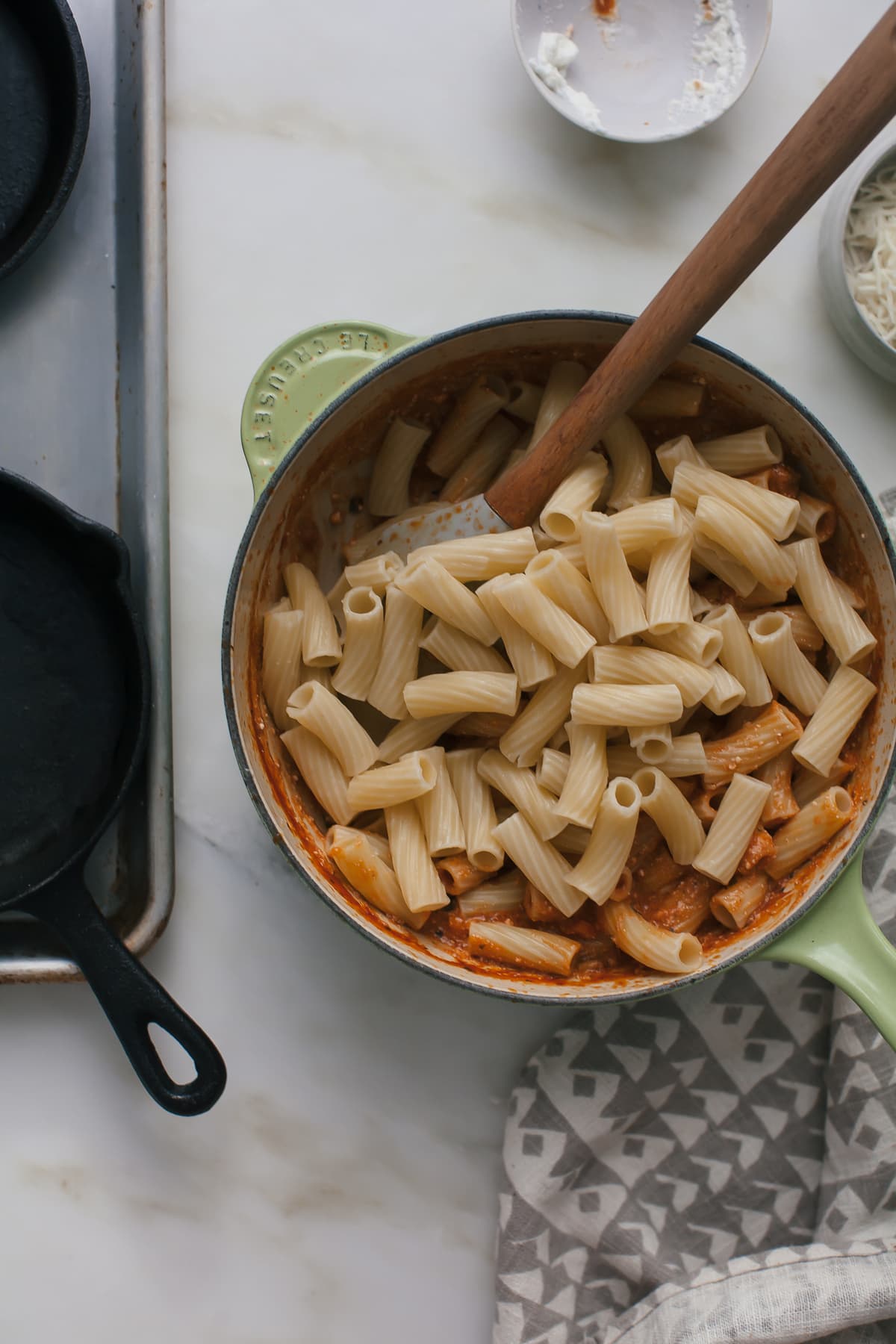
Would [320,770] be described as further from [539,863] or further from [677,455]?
[677,455]

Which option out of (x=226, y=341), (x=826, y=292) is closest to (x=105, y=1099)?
(x=226, y=341)

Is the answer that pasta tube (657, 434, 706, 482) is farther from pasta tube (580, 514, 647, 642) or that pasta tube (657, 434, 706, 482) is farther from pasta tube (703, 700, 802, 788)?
pasta tube (703, 700, 802, 788)

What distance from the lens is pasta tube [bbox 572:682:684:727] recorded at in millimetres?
1340

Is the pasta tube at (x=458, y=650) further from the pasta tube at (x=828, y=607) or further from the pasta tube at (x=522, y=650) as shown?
the pasta tube at (x=828, y=607)

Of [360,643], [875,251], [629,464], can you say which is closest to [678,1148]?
[360,643]

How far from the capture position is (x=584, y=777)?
1.38 meters

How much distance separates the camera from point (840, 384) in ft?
5.41

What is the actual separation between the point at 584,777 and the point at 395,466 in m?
Result: 0.48

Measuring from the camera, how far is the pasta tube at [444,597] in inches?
53.5

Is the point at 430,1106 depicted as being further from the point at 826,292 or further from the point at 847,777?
the point at 826,292

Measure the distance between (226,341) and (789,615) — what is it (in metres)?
0.86

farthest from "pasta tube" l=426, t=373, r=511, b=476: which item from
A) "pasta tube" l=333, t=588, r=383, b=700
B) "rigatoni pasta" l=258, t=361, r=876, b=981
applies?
"pasta tube" l=333, t=588, r=383, b=700

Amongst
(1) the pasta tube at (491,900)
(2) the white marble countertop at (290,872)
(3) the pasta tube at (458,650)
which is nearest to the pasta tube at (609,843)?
(1) the pasta tube at (491,900)

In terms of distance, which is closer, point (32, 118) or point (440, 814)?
point (440, 814)
